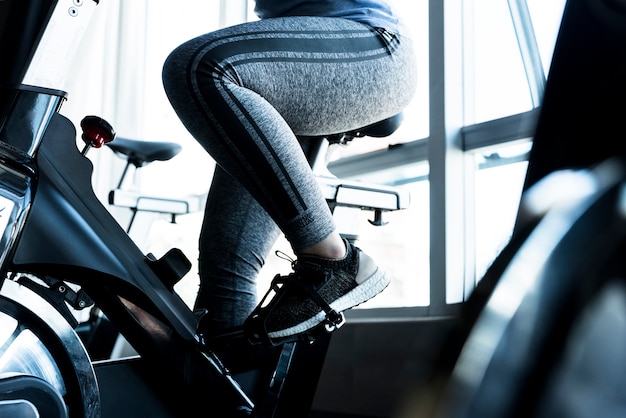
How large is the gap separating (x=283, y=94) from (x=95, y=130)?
1.44ft

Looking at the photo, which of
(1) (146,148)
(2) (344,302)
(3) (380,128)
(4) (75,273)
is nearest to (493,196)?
(3) (380,128)

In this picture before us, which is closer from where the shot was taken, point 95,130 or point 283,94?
point 283,94

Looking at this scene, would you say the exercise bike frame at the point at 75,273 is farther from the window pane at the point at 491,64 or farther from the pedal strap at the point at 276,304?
the window pane at the point at 491,64

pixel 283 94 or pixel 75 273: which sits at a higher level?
pixel 283 94

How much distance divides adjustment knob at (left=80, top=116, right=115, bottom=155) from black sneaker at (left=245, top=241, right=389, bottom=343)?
47 cm

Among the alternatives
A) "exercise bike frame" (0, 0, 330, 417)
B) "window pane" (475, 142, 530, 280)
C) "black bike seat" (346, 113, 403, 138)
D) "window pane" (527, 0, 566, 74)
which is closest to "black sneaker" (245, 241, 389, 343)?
"exercise bike frame" (0, 0, 330, 417)

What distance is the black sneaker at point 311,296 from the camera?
121 centimetres

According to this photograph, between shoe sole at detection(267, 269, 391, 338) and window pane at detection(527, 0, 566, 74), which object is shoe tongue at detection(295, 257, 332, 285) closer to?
shoe sole at detection(267, 269, 391, 338)

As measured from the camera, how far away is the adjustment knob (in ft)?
4.68

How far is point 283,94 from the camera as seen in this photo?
1212 millimetres

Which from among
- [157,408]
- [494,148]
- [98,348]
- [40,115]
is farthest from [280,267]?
[40,115]

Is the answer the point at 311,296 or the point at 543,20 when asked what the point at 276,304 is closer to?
the point at 311,296

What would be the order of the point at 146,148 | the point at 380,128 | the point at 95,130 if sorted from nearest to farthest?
the point at 95,130, the point at 380,128, the point at 146,148

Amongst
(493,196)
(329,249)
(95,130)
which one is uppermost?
(95,130)
